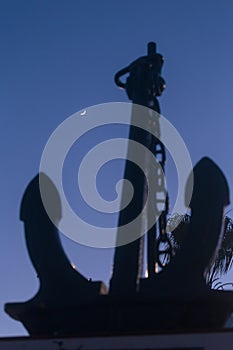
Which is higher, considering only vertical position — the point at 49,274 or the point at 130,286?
the point at 49,274

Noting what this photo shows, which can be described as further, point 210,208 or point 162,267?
point 162,267

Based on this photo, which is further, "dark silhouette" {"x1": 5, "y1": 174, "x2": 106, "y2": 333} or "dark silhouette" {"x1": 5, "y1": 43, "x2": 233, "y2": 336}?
"dark silhouette" {"x1": 5, "y1": 174, "x2": 106, "y2": 333}

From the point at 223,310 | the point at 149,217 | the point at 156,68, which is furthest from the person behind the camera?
the point at 156,68

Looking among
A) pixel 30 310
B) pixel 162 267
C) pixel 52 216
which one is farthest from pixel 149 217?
pixel 30 310

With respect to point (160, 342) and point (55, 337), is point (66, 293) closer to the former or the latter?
point (55, 337)

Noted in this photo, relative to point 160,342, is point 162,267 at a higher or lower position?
higher

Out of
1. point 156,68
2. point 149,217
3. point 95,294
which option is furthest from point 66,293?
point 156,68

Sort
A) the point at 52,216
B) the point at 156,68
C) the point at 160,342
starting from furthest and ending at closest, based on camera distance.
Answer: the point at 156,68
the point at 52,216
the point at 160,342

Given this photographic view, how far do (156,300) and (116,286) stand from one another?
29.1 inches

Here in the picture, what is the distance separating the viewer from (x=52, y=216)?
1077cm

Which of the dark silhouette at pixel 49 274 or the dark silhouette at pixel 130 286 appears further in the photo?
the dark silhouette at pixel 49 274

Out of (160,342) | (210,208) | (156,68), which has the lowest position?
(160,342)

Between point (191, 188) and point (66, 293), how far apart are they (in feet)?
Result: 8.00

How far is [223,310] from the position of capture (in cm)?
1008
